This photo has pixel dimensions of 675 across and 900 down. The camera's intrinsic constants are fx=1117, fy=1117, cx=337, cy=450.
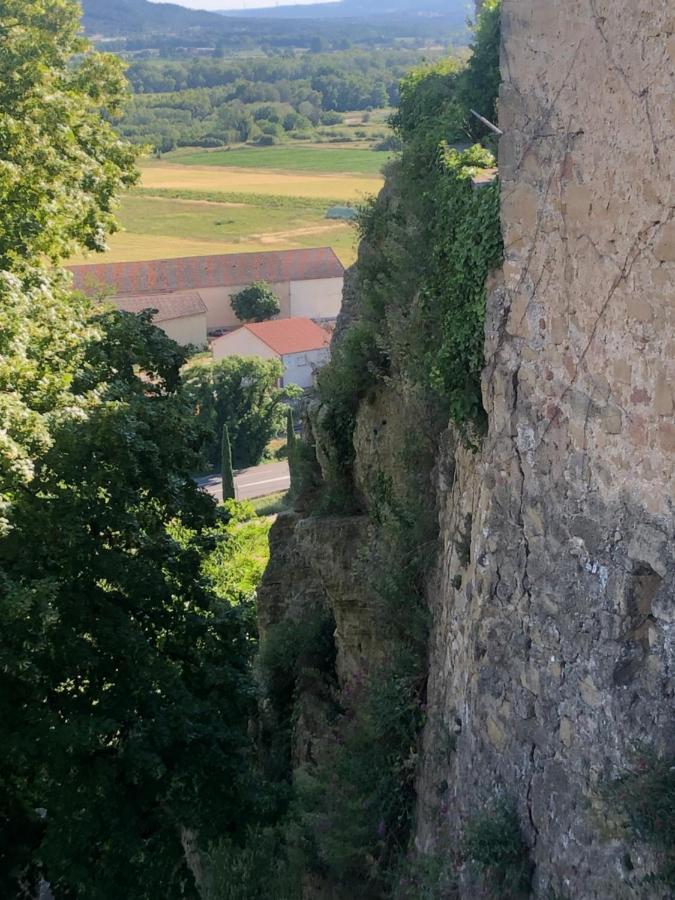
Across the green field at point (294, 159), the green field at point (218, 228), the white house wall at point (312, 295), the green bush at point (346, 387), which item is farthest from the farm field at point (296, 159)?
the green bush at point (346, 387)

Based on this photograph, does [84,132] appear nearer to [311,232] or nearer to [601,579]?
[601,579]

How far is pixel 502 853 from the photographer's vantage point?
279 inches

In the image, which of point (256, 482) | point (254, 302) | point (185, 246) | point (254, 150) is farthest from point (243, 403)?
point (254, 150)

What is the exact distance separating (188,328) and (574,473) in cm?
6798

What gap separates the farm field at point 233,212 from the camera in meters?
96.7

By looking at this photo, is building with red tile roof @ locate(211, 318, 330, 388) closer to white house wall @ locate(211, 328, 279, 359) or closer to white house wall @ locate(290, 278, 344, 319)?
white house wall @ locate(211, 328, 279, 359)

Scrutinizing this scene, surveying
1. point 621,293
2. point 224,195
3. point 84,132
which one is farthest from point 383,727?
point 224,195

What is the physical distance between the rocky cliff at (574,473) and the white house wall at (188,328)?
214ft

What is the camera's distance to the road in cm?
4925

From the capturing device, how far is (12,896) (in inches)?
380

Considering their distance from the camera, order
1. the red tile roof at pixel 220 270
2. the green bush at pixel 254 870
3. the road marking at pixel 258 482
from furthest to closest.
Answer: the red tile roof at pixel 220 270, the road marking at pixel 258 482, the green bush at pixel 254 870

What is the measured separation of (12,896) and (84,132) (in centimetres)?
1028

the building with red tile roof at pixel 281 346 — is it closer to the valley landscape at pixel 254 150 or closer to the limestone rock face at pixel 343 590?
the valley landscape at pixel 254 150

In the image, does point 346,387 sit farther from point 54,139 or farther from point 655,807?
point 655,807
